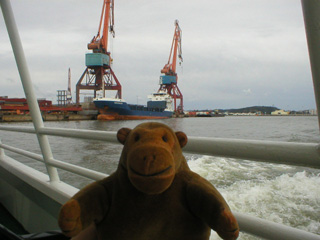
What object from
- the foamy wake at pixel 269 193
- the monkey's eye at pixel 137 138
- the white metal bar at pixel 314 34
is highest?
the white metal bar at pixel 314 34

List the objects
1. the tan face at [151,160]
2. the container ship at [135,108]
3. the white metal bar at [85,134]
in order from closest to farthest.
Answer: the tan face at [151,160], the white metal bar at [85,134], the container ship at [135,108]

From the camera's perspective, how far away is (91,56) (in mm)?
23578

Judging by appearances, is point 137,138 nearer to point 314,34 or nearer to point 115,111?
point 314,34

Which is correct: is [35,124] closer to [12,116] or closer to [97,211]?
[97,211]

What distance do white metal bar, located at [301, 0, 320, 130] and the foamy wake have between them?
184 cm

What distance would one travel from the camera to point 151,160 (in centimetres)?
37

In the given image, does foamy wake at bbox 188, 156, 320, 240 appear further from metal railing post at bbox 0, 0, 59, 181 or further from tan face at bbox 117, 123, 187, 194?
tan face at bbox 117, 123, 187, 194

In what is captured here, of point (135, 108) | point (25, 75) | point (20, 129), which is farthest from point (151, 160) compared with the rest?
point (135, 108)

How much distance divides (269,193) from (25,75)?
8.52 ft

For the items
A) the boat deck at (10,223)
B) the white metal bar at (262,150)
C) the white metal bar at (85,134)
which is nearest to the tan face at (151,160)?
the white metal bar at (262,150)

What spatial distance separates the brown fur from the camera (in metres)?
0.39

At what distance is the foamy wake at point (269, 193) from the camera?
94.5 inches

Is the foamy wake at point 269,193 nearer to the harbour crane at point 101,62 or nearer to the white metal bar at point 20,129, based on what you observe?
the white metal bar at point 20,129

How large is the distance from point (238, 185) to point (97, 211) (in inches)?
118
